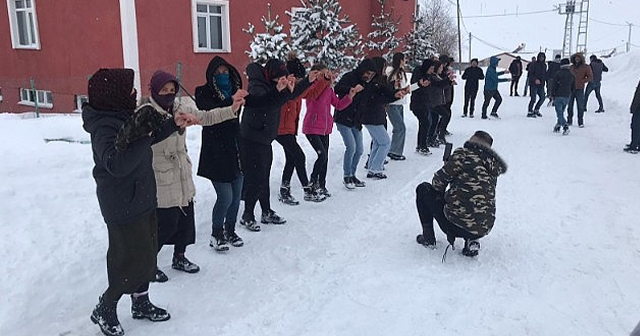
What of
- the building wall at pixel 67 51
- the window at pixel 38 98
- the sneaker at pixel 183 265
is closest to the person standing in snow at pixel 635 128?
the sneaker at pixel 183 265

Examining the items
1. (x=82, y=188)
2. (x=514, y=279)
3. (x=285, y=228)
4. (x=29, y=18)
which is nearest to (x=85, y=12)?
(x=29, y=18)

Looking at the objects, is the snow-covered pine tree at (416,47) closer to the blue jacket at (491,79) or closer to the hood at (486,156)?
the blue jacket at (491,79)

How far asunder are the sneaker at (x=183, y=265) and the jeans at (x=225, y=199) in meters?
0.56

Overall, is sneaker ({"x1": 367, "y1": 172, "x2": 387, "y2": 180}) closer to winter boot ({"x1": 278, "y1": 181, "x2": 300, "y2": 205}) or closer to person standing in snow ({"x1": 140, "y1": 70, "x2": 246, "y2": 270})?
winter boot ({"x1": 278, "y1": 181, "x2": 300, "y2": 205})

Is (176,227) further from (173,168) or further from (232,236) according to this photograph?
(232,236)

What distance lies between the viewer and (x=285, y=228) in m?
5.98

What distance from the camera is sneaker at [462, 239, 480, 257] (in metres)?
5.04

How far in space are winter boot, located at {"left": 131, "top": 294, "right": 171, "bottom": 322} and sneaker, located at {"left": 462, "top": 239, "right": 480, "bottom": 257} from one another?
113 inches

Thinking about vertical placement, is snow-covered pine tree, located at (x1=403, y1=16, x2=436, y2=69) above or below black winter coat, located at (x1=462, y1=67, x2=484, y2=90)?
above

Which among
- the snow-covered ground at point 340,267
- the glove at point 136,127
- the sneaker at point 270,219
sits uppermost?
the glove at point 136,127

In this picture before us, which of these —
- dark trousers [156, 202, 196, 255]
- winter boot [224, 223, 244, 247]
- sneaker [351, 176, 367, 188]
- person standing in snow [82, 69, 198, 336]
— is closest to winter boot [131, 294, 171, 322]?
person standing in snow [82, 69, 198, 336]

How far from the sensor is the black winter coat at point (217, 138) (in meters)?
4.86

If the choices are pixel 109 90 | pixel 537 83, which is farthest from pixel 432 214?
pixel 537 83

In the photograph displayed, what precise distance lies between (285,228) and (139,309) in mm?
2329
